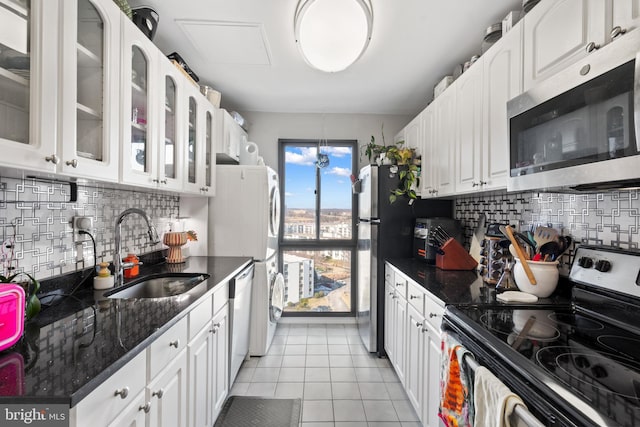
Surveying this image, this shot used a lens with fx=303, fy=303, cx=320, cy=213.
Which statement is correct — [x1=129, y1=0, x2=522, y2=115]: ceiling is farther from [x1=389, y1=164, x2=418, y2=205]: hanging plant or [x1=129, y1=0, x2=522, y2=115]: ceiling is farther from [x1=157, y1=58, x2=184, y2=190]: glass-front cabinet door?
[x1=389, y1=164, x2=418, y2=205]: hanging plant

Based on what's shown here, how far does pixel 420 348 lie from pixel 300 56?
213 cm

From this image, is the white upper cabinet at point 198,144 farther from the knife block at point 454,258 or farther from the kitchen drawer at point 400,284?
the knife block at point 454,258

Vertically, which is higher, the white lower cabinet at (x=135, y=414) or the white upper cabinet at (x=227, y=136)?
the white upper cabinet at (x=227, y=136)

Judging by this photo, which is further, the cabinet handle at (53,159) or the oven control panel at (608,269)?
the oven control panel at (608,269)

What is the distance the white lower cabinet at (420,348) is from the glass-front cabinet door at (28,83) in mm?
1703

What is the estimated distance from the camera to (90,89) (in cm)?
124

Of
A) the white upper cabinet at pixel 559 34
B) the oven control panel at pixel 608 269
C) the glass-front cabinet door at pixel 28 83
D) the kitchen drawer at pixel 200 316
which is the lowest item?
the kitchen drawer at pixel 200 316

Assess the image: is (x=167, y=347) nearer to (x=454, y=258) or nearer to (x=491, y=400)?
(x=491, y=400)

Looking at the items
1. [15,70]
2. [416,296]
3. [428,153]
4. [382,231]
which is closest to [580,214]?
[416,296]

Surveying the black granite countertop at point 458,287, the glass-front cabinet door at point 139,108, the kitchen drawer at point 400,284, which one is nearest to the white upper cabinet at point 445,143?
the black granite countertop at point 458,287

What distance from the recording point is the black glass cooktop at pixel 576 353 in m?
0.67

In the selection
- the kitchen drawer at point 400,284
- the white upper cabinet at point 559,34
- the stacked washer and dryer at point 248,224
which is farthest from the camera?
the stacked washer and dryer at point 248,224

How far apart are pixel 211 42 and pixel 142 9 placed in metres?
0.49

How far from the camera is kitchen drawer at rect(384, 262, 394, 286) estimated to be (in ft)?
8.21
